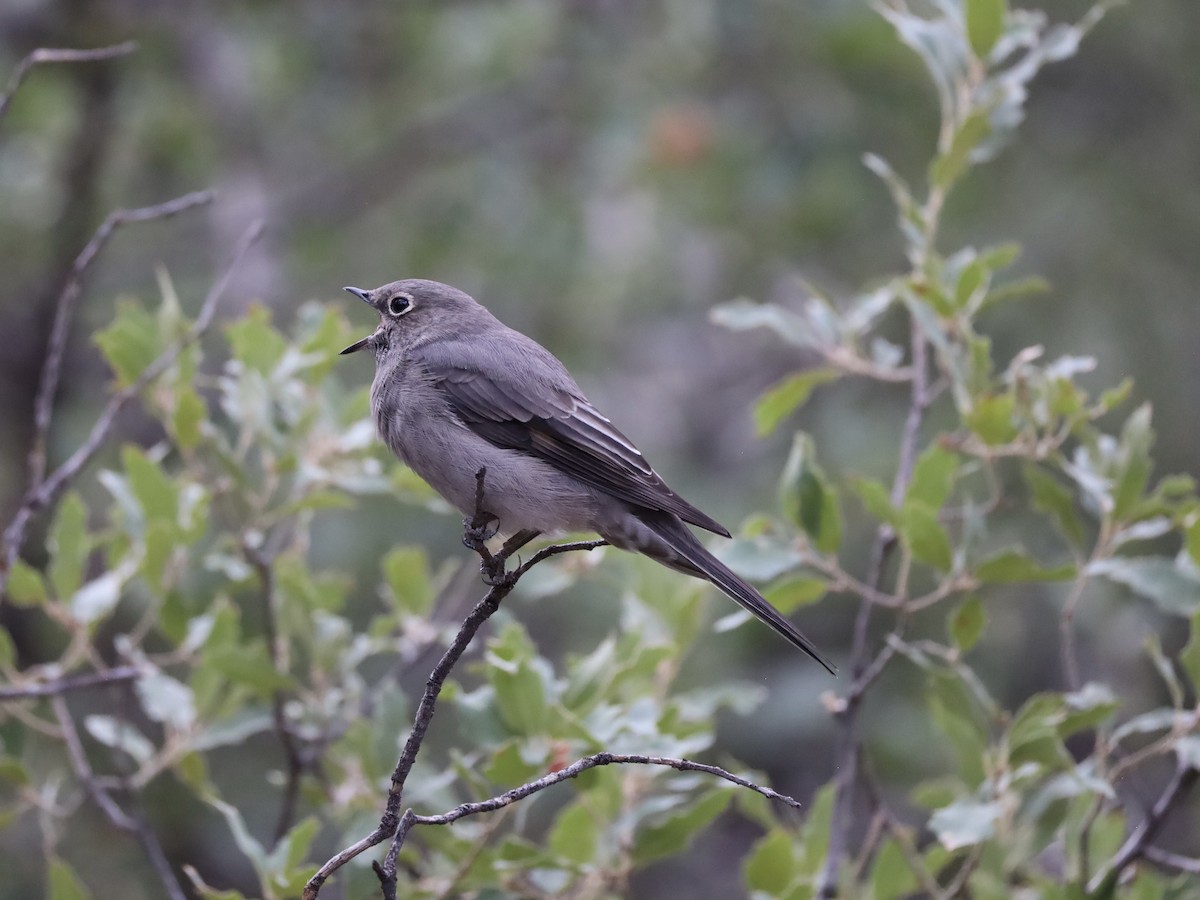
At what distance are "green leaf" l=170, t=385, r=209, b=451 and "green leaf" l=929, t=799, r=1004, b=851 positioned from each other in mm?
2159

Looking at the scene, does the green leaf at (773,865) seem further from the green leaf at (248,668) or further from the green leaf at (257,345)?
the green leaf at (257,345)

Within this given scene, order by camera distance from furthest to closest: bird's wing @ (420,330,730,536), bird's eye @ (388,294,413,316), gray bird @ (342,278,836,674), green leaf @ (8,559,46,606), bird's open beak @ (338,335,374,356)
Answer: bird's eye @ (388,294,413,316)
bird's open beak @ (338,335,374,356)
bird's wing @ (420,330,730,536)
gray bird @ (342,278,836,674)
green leaf @ (8,559,46,606)

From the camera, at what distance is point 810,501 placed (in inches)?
139

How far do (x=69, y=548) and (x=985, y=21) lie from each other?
285 centimetres

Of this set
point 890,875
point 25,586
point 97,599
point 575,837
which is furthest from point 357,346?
point 890,875

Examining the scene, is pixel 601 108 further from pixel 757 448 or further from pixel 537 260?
pixel 757 448

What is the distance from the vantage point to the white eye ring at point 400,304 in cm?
472

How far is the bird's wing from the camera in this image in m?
3.90

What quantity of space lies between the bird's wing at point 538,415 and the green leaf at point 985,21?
4.84 feet

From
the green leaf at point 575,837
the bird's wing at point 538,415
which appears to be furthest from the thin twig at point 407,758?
the bird's wing at point 538,415

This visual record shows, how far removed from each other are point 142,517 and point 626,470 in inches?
53.3

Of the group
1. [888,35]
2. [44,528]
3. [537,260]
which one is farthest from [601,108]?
[44,528]

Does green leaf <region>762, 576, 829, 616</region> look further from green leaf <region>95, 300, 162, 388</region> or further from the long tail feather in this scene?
green leaf <region>95, 300, 162, 388</region>

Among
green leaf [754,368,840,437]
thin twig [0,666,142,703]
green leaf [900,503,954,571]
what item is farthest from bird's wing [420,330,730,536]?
thin twig [0,666,142,703]
